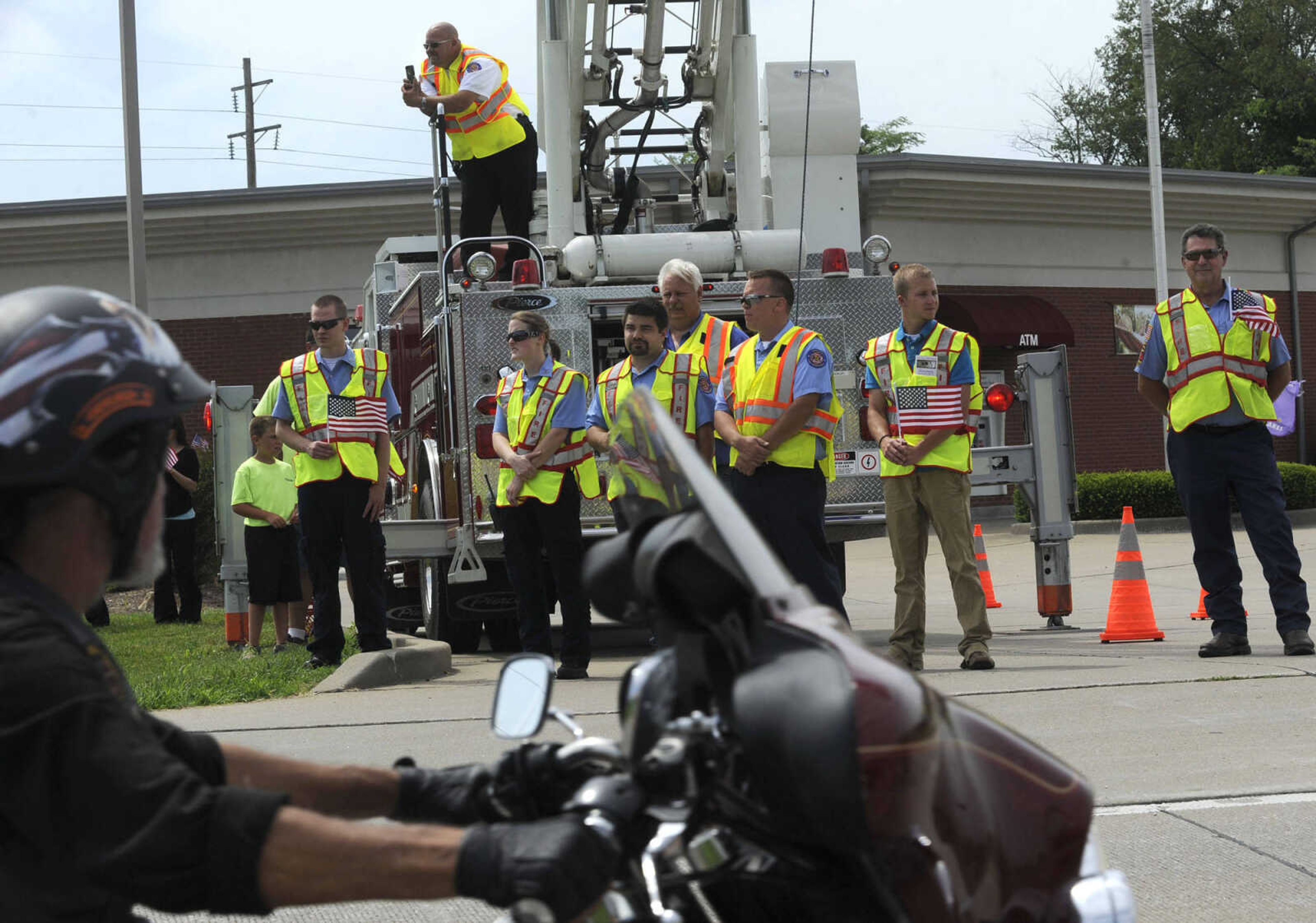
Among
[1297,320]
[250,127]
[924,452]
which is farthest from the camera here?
[250,127]

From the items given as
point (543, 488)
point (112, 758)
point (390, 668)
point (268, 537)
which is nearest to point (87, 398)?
point (112, 758)

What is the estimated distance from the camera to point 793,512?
7496mm

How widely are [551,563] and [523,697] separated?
652cm

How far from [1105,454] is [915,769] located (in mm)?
27187

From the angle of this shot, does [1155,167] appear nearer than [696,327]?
No

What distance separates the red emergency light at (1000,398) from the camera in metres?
10.2

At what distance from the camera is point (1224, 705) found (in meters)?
6.60

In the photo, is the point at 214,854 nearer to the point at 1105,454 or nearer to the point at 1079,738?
the point at 1079,738

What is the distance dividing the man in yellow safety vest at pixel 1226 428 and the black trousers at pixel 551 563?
2.96 metres

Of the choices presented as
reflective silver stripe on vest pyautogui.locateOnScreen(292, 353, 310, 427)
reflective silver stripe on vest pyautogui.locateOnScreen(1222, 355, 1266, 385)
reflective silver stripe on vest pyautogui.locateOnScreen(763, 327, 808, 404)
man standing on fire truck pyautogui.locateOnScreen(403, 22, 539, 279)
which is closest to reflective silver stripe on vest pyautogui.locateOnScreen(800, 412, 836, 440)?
reflective silver stripe on vest pyautogui.locateOnScreen(763, 327, 808, 404)

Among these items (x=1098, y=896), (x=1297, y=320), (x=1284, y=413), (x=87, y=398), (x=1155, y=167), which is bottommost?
(x=1098, y=896)

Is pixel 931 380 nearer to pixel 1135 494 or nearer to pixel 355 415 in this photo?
pixel 355 415

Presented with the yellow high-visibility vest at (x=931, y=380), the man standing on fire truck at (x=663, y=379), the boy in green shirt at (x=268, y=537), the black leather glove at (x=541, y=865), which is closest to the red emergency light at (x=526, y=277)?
the man standing on fire truck at (x=663, y=379)

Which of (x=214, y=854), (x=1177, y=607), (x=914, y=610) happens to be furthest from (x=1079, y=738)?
(x=1177, y=607)
